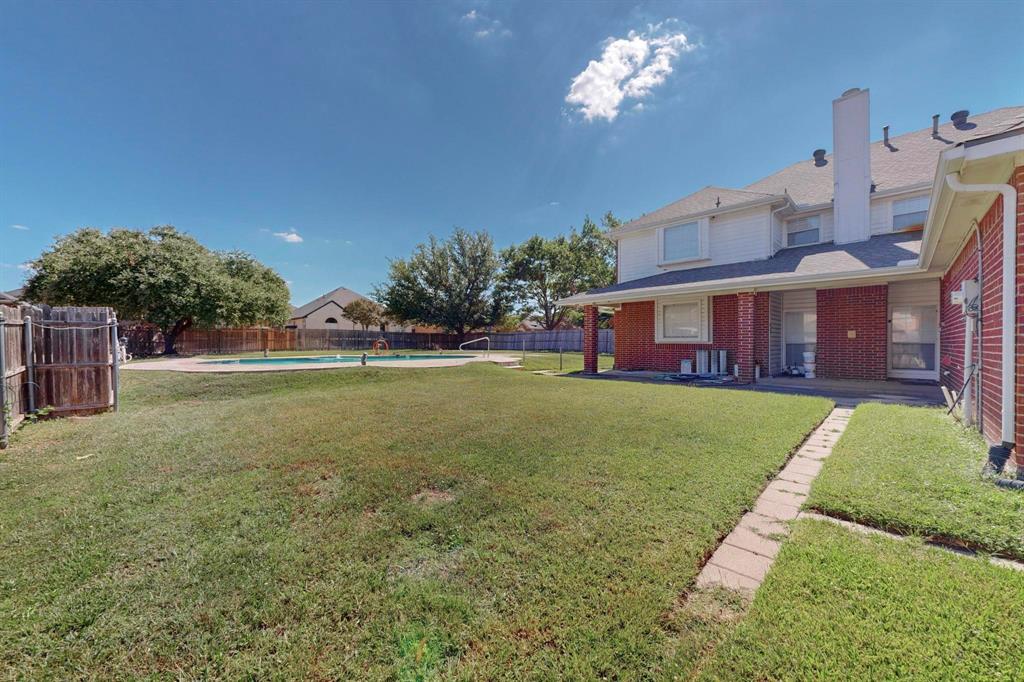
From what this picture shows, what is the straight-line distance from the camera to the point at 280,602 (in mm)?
1883

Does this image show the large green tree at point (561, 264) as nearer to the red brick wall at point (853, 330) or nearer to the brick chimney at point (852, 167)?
the brick chimney at point (852, 167)

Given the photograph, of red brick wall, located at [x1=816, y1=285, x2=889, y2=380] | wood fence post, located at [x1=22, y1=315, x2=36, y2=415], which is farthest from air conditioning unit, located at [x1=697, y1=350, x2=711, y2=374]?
wood fence post, located at [x1=22, y1=315, x2=36, y2=415]

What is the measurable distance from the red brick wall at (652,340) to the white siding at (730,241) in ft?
5.07

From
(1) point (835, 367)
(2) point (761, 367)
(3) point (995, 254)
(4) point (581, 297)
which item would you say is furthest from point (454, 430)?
(1) point (835, 367)

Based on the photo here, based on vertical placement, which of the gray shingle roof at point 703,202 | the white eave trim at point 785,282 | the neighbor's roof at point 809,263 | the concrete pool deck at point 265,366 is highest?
the gray shingle roof at point 703,202

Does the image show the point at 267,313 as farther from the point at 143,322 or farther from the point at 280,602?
the point at 280,602

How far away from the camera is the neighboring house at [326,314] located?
1577 inches

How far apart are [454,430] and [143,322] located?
27.1 m

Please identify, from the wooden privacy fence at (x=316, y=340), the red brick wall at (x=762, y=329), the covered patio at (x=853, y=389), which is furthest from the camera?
the wooden privacy fence at (x=316, y=340)

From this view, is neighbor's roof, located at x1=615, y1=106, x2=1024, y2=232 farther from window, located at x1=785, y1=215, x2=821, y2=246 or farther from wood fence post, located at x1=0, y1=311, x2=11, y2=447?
wood fence post, located at x1=0, y1=311, x2=11, y2=447

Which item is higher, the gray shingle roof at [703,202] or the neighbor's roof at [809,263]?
the gray shingle roof at [703,202]

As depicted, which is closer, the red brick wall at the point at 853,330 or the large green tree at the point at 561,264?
the red brick wall at the point at 853,330

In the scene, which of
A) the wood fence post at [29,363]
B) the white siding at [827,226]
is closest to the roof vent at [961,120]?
the white siding at [827,226]

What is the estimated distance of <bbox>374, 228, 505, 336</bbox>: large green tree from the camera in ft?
107
